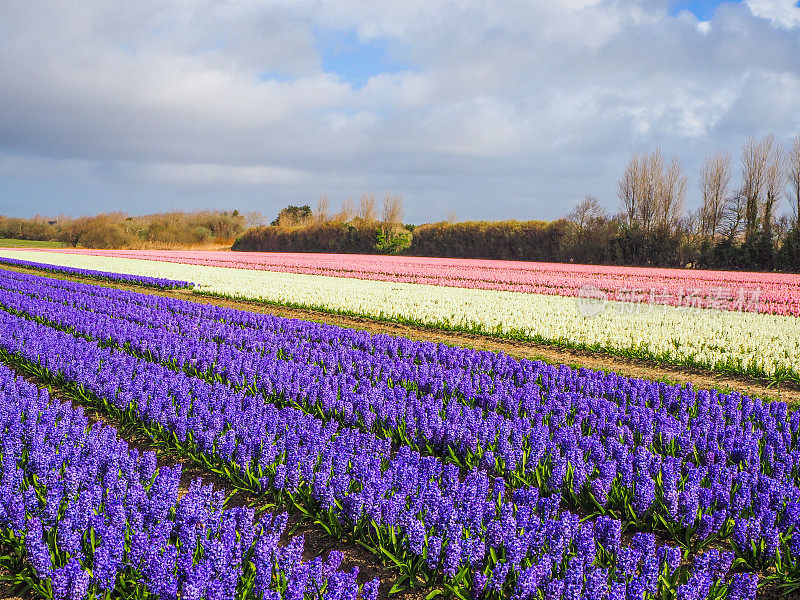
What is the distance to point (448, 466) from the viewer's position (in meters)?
4.57

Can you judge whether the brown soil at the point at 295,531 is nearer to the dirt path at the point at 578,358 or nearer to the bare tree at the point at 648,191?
the dirt path at the point at 578,358

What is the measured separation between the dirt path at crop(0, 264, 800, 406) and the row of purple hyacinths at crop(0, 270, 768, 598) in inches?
73.3

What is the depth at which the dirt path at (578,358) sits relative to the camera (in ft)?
27.7

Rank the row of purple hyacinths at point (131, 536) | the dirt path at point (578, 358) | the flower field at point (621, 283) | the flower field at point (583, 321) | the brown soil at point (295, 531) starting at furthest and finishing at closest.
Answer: the flower field at point (621, 283), the flower field at point (583, 321), the dirt path at point (578, 358), the brown soil at point (295, 531), the row of purple hyacinths at point (131, 536)

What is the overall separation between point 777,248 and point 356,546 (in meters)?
38.8

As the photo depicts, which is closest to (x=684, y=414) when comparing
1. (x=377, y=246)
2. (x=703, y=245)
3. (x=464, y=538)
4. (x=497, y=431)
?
(x=497, y=431)

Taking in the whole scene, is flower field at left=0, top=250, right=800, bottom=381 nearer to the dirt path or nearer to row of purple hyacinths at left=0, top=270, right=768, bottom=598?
the dirt path

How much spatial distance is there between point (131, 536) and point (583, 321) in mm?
11226

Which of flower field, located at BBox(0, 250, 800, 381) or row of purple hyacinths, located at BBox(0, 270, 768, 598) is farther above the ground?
flower field, located at BBox(0, 250, 800, 381)

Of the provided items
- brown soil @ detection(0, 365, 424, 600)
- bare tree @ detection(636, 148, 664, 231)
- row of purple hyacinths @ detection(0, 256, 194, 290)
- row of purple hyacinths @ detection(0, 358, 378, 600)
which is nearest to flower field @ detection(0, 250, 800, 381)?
row of purple hyacinths @ detection(0, 256, 194, 290)

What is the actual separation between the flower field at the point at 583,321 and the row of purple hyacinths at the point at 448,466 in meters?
3.10

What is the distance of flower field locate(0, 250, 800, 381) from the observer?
32.7 feet

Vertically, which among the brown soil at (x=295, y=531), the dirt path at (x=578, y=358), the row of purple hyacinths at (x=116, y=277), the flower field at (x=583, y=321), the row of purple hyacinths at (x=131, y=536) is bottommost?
the brown soil at (x=295, y=531)

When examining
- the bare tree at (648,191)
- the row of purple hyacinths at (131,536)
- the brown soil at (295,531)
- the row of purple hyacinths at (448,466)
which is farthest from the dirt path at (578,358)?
the bare tree at (648,191)
